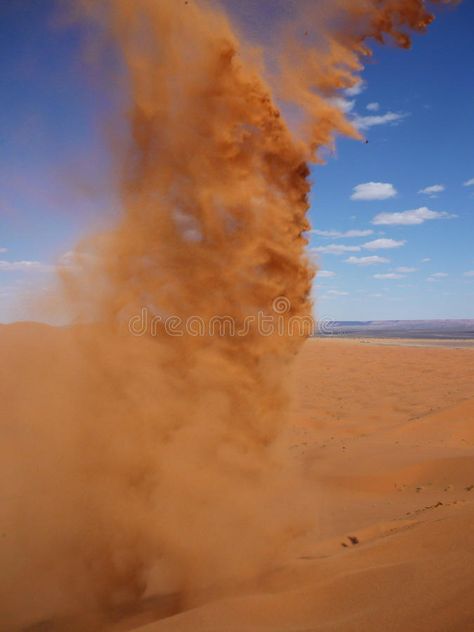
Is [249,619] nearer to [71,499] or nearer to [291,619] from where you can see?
[291,619]

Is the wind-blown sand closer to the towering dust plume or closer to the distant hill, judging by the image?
the towering dust plume

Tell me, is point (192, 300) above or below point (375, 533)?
above

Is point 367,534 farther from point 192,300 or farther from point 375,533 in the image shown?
point 192,300

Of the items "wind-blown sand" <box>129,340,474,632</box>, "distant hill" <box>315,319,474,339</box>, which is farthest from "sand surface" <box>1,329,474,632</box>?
"distant hill" <box>315,319,474,339</box>

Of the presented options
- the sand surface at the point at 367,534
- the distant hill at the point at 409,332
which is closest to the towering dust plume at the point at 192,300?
the sand surface at the point at 367,534

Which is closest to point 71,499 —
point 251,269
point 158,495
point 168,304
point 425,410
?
point 158,495

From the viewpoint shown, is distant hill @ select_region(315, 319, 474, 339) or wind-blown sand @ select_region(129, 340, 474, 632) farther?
distant hill @ select_region(315, 319, 474, 339)

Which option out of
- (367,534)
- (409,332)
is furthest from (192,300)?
(409,332)
